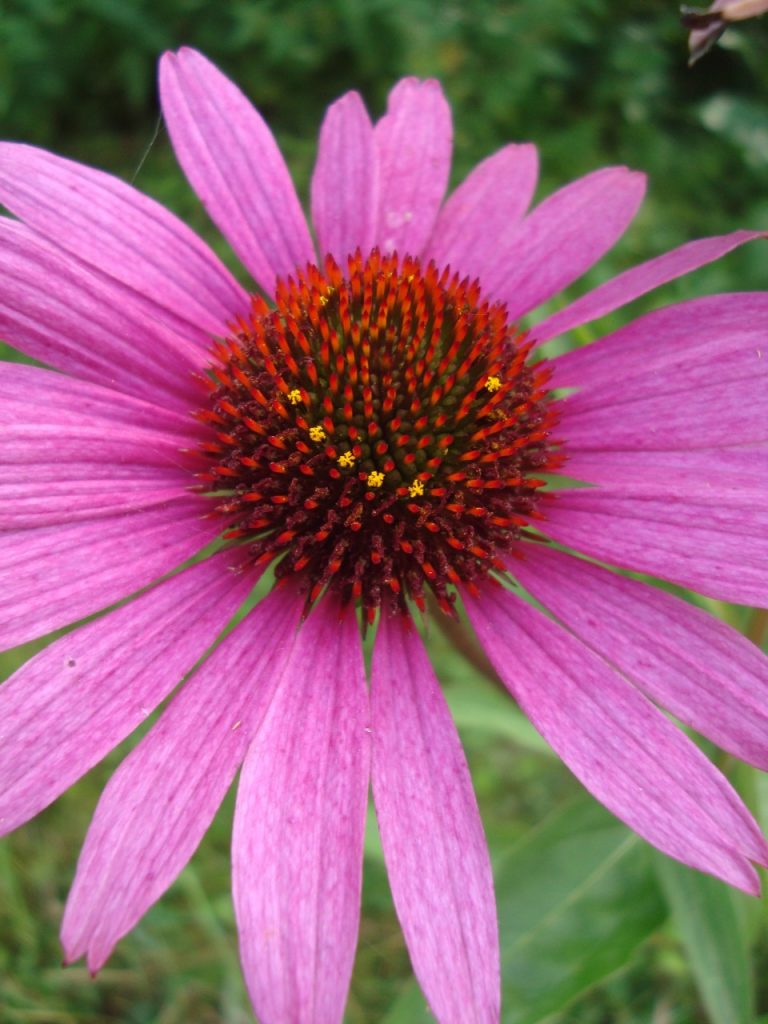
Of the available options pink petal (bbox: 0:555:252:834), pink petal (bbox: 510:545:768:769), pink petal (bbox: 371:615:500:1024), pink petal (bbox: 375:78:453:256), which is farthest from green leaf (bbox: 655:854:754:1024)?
pink petal (bbox: 375:78:453:256)

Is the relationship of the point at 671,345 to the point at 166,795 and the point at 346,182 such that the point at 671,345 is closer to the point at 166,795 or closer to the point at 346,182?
the point at 346,182

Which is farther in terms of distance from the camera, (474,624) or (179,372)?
(179,372)

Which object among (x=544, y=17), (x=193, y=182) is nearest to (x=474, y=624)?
(x=193, y=182)

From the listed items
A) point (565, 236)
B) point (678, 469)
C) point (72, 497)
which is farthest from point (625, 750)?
point (565, 236)

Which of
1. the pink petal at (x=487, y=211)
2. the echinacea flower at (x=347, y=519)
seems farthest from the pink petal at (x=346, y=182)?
Result: the pink petal at (x=487, y=211)

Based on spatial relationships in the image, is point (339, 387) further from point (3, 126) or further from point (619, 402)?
point (3, 126)

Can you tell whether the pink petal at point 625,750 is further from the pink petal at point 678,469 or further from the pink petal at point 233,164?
the pink petal at point 233,164

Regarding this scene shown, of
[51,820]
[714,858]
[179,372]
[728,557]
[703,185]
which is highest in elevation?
[703,185]
